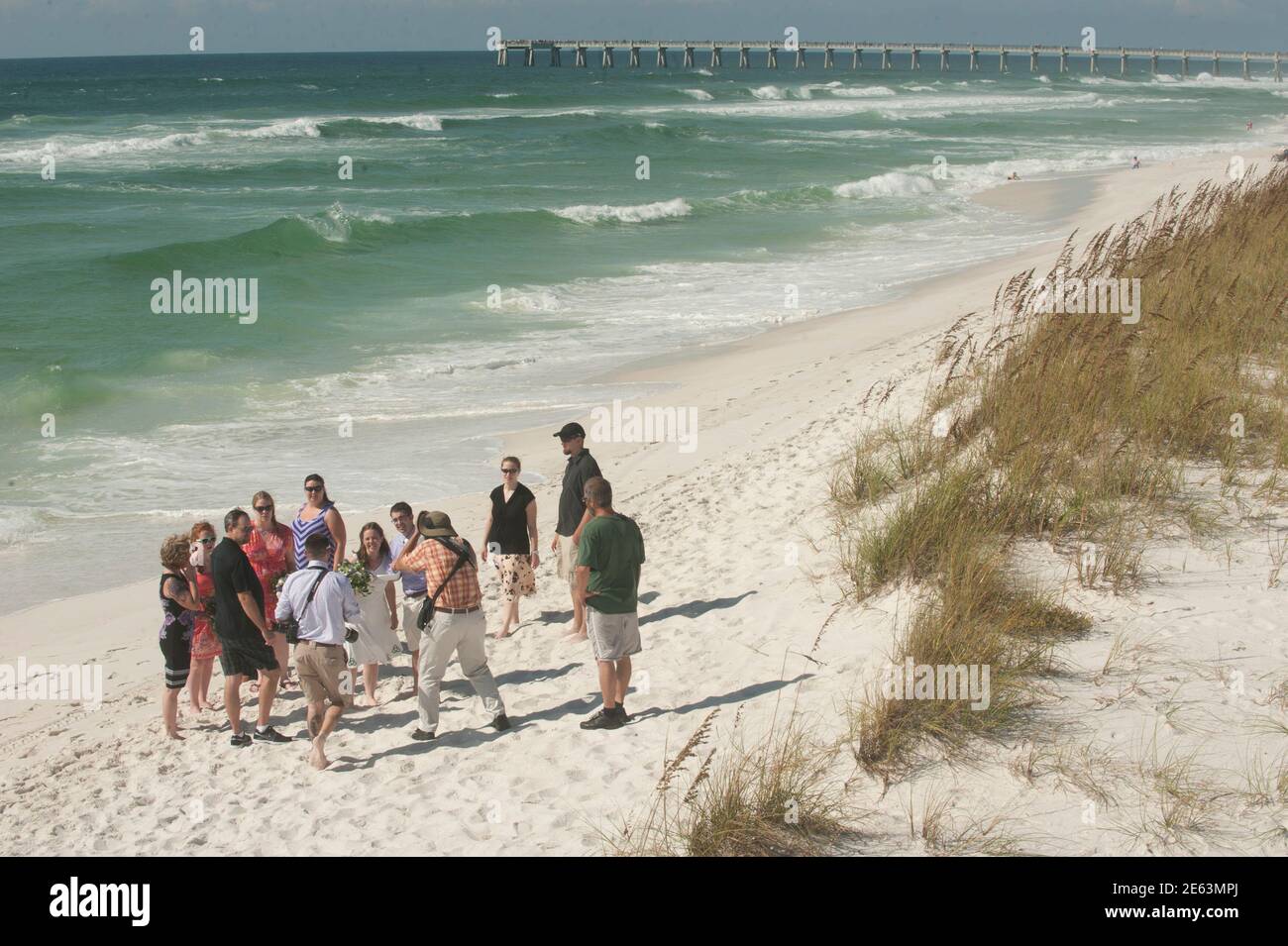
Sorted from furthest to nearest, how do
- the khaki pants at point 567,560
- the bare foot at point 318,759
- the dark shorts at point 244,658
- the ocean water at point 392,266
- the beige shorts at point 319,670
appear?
the ocean water at point 392,266 → the khaki pants at point 567,560 → the dark shorts at point 244,658 → the beige shorts at point 319,670 → the bare foot at point 318,759

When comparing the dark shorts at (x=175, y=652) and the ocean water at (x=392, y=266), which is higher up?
the ocean water at (x=392, y=266)

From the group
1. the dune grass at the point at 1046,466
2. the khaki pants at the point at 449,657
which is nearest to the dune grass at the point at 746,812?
the dune grass at the point at 1046,466

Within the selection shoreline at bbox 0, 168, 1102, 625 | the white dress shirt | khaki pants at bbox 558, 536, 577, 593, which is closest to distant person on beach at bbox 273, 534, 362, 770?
the white dress shirt

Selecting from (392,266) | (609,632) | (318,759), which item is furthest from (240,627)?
(392,266)

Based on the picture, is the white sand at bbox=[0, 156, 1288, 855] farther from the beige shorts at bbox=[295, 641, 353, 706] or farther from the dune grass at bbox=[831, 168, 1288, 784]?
the beige shorts at bbox=[295, 641, 353, 706]

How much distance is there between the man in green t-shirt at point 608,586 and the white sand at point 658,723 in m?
0.28

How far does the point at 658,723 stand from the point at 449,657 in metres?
1.26

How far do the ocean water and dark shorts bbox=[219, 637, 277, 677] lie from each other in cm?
401

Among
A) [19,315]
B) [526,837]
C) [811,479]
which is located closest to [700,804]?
[526,837]

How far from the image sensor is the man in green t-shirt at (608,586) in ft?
20.8

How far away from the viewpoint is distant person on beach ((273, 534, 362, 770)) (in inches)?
257

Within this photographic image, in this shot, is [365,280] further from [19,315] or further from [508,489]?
[508,489]

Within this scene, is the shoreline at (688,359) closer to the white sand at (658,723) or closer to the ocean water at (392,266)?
the ocean water at (392,266)
